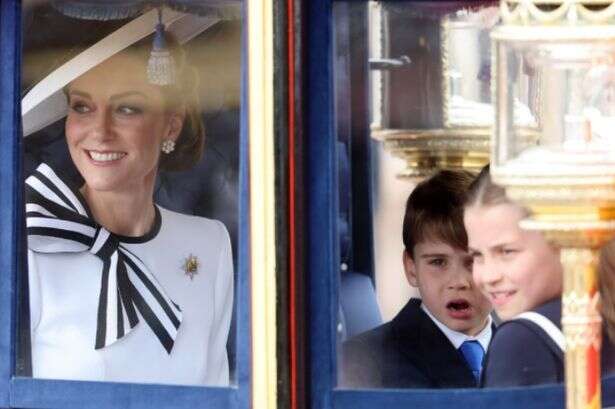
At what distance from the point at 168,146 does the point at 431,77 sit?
0.59 metres

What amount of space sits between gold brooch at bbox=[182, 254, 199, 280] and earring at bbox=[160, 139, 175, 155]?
23cm

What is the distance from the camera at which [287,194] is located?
4.40 m

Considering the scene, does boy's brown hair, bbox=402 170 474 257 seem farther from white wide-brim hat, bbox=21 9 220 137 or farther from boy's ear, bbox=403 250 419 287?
white wide-brim hat, bbox=21 9 220 137

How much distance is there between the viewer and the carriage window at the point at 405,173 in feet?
14.4

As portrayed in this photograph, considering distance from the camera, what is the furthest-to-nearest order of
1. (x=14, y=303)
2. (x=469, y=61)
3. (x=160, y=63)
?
(x=14, y=303), (x=160, y=63), (x=469, y=61)

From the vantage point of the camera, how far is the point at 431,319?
4469 mm

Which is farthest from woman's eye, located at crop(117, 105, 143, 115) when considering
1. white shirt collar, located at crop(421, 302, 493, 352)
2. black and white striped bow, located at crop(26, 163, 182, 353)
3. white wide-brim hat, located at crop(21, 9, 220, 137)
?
white shirt collar, located at crop(421, 302, 493, 352)

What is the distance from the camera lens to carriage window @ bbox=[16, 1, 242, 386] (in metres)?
4.51

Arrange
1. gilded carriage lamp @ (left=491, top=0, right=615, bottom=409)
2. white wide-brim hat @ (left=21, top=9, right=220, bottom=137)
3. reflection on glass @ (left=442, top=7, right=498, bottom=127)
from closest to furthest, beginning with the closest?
gilded carriage lamp @ (left=491, top=0, right=615, bottom=409), reflection on glass @ (left=442, top=7, right=498, bottom=127), white wide-brim hat @ (left=21, top=9, right=220, bottom=137)

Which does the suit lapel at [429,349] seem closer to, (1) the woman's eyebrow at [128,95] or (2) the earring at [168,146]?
(2) the earring at [168,146]

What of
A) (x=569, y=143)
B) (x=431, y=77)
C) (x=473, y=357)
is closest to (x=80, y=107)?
(x=431, y=77)

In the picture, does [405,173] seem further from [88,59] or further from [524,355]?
[88,59]

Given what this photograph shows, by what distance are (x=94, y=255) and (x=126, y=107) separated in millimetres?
330

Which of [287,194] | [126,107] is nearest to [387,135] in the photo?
[287,194]
